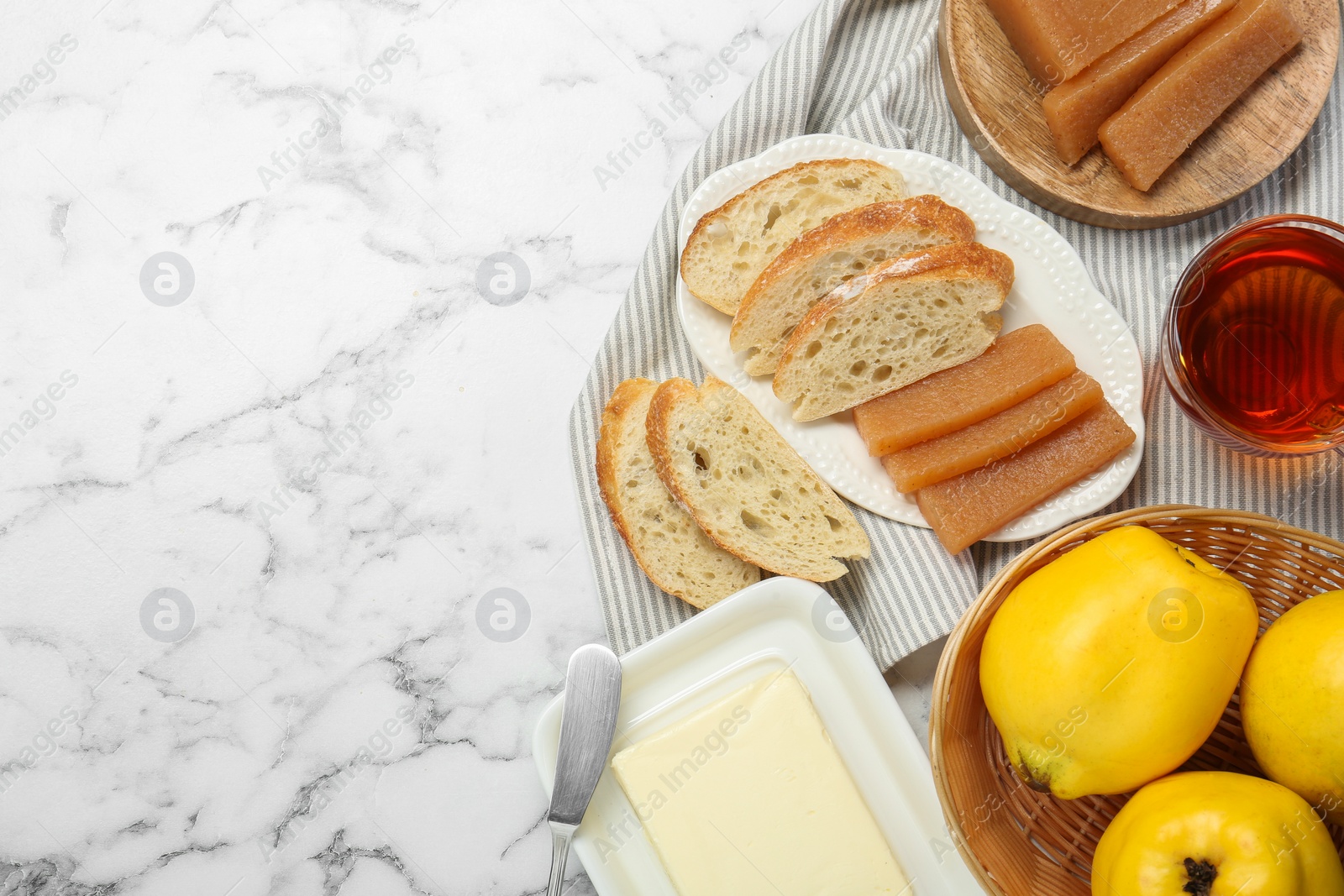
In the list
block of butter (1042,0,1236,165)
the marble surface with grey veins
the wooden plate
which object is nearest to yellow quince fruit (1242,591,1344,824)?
the marble surface with grey veins

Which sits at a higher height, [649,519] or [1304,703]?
[649,519]

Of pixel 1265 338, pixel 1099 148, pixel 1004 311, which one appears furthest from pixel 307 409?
pixel 1265 338

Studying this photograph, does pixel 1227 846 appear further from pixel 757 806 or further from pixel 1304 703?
pixel 757 806

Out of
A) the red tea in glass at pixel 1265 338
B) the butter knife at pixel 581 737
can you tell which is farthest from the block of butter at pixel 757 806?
the red tea in glass at pixel 1265 338

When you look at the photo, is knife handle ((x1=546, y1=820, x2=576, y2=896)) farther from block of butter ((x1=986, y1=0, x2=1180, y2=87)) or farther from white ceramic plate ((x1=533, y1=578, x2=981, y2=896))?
block of butter ((x1=986, y1=0, x2=1180, y2=87))

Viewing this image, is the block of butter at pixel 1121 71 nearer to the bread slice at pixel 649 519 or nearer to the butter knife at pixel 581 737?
the bread slice at pixel 649 519

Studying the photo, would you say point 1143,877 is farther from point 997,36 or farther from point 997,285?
point 997,36
